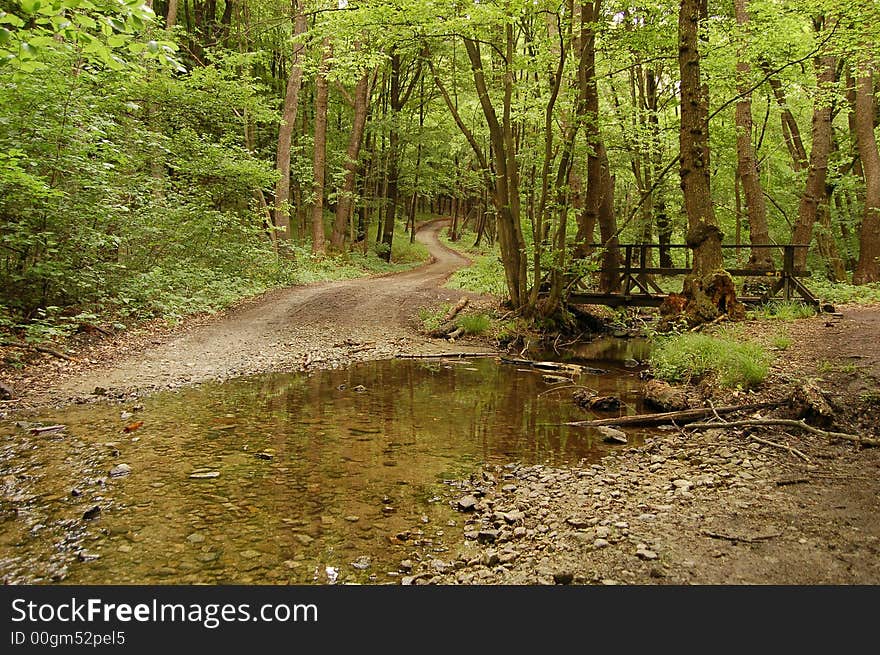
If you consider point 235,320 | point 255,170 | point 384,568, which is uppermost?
point 255,170

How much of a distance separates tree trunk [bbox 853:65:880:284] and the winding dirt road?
1208 centimetres

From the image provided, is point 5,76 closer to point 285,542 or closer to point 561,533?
point 285,542

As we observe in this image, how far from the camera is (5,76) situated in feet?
26.4

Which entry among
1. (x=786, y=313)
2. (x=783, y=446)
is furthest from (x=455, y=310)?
(x=783, y=446)

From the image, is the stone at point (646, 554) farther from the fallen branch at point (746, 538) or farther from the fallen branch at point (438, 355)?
the fallen branch at point (438, 355)

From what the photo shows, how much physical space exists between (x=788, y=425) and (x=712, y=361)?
202cm

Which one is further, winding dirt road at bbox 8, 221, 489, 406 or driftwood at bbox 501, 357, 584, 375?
driftwood at bbox 501, 357, 584, 375

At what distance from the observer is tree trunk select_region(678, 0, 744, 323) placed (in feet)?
34.1

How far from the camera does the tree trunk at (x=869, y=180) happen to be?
50.0 ft

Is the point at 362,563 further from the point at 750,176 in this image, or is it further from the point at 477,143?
the point at 750,176

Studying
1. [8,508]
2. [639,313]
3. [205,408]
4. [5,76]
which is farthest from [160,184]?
[639,313]

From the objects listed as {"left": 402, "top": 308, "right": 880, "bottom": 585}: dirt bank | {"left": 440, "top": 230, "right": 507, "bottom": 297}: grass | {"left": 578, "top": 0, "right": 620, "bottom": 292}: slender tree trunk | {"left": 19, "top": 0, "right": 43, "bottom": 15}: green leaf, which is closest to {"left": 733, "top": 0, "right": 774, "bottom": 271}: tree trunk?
{"left": 578, "top": 0, "right": 620, "bottom": 292}: slender tree trunk

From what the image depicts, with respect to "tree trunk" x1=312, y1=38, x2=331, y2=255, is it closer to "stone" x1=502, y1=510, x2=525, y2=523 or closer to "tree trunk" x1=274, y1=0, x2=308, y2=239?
"tree trunk" x1=274, y1=0, x2=308, y2=239

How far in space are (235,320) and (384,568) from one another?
35.4 feet
